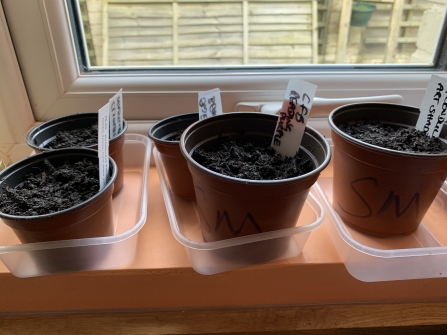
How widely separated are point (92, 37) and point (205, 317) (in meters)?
0.68

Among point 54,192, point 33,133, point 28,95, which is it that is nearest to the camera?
point 54,192

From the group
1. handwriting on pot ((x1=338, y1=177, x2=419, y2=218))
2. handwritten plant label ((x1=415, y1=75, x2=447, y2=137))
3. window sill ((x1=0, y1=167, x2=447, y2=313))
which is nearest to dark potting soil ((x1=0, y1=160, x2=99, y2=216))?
window sill ((x1=0, y1=167, x2=447, y2=313))

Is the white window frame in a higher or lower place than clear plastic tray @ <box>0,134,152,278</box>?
higher

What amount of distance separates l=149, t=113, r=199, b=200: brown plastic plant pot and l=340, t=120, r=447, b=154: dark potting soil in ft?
1.07

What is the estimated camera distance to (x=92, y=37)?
0.84 metres

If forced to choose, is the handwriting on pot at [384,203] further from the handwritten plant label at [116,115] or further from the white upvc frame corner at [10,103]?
the white upvc frame corner at [10,103]

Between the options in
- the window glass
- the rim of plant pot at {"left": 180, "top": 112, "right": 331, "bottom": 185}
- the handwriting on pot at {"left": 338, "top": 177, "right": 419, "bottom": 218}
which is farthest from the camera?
the window glass

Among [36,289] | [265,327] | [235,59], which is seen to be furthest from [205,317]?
[235,59]

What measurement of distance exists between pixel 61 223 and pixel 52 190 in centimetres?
9

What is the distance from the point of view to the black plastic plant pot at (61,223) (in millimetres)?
511

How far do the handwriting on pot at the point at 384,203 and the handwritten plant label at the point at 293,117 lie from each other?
5.1 inches

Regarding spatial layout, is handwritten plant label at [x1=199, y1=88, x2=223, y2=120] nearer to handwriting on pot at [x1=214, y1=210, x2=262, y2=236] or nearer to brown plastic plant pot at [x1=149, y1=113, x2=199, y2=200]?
brown plastic plant pot at [x1=149, y1=113, x2=199, y2=200]

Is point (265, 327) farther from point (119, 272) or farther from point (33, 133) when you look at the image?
point (33, 133)

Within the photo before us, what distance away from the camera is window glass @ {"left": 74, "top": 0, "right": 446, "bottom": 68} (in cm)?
83
